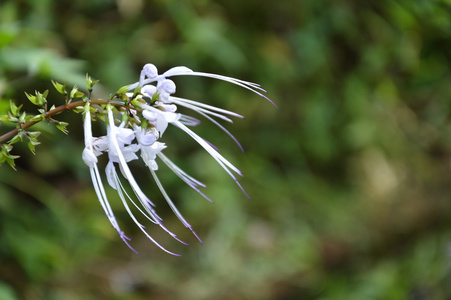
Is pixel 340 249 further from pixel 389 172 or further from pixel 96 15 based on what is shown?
pixel 96 15

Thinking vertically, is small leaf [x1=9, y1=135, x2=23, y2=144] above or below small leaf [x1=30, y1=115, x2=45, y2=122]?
below

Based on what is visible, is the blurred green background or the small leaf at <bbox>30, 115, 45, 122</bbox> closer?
the small leaf at <bbox>30, 115, 45, 122</bbox>

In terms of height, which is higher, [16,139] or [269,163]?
[269,163]

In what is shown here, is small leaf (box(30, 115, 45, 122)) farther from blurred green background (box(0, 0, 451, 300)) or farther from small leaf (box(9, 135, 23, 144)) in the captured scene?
blurred green background (box(0, 0, 451, 300))

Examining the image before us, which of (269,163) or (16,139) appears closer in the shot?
(16,139)

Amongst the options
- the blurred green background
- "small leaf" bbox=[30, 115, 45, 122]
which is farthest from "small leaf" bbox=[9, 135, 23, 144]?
the blurred green background

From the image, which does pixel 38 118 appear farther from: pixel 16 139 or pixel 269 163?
pixel 269 163

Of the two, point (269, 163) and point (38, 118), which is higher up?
point (269, 163)

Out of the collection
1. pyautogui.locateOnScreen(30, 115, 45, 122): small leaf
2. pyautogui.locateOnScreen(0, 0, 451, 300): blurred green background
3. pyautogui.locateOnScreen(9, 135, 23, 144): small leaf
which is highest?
pyautogui.locateOnScreen(0, 0, 451, 300): blurred green background

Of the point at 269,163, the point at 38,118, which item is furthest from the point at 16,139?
the point at 269,163
